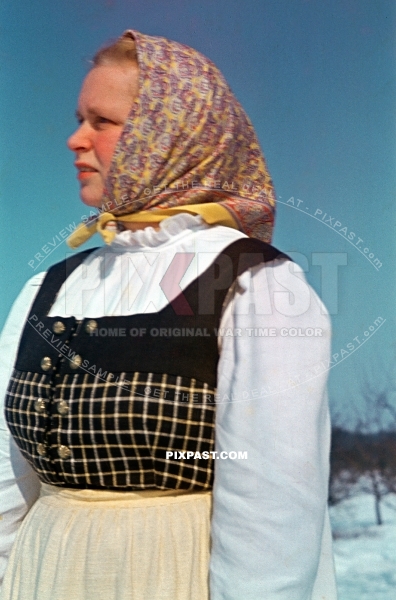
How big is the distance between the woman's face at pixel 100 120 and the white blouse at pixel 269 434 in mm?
221

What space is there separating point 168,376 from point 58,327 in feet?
0.72

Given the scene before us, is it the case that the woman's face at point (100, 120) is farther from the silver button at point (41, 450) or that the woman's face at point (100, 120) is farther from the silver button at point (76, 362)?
the silver button at point (41, 450)

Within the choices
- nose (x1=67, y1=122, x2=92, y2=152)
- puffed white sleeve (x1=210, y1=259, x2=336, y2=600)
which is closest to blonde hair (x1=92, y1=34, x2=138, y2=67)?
nose (x1=67, y1=122, x2=92, y2=152)

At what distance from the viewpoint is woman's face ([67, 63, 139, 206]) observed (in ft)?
3.45

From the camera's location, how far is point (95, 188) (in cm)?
108

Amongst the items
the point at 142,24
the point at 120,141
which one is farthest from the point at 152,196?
the point at 142,24

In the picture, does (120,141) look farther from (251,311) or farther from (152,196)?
(251,311)

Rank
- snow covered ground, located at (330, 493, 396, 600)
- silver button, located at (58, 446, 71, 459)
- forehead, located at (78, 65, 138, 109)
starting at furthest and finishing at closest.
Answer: snow covered ground, located at (330, 493, 396, 600)
forehead, located at (78, 65, 138, 109)
silver button, located at (58, 446, 71, 459)

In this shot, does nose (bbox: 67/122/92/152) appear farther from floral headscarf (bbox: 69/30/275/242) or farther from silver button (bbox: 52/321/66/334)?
silver button (bbox: 52/321/66/334)

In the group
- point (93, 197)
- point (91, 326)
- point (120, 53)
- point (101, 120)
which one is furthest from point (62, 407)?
point (120, 53)

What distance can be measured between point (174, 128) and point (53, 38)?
66cm

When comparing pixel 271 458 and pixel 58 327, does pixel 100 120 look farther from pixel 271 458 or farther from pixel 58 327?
pixel 271 458

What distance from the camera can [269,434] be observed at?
827mm

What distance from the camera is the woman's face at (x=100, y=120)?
105 centimetres
